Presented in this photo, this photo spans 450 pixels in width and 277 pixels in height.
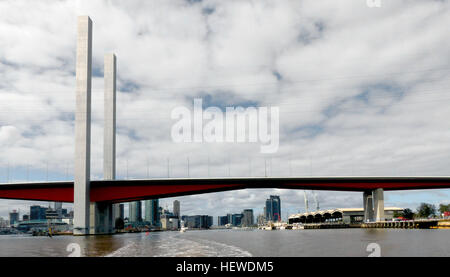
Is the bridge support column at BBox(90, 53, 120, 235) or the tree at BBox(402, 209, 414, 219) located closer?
the bridge support column at BBox(90, 53, 120, 235)

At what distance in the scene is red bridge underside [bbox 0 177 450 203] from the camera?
286ft

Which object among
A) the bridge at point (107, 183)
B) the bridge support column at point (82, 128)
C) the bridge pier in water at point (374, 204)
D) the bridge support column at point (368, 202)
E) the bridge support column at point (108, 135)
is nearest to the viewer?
the bridge support column at point (82, 128)

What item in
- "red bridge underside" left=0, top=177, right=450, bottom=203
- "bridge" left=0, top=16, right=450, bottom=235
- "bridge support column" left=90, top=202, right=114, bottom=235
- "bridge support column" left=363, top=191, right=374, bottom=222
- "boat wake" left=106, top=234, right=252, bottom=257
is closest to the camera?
"boat wake" left=106, top=234, right=252, bottom=257

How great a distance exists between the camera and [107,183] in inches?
3386

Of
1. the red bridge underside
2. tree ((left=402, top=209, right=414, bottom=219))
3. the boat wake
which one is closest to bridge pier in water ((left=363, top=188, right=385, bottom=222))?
the red bridge underside

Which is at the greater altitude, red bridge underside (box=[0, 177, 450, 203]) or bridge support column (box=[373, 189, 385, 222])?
red bridge underside (box=[0, 177, 450, 203])

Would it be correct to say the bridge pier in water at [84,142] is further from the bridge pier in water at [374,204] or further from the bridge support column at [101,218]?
the bridge pier in water at [374,204]

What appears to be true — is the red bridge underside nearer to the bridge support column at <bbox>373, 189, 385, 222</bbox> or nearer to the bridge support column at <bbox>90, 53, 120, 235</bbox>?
the bridge support column at <bbox>90, 53, 120, 235</bbox>

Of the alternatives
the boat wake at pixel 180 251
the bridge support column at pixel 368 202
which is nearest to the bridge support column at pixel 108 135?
the boat wake at pixel 180 251

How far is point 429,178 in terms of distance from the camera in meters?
96.4

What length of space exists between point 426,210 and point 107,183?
13285 cm

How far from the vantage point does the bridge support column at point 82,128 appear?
78.2 metres

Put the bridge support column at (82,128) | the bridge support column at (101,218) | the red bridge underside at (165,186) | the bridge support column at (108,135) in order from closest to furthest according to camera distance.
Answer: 1. the bridge support column at (82,128)
2. the red bridge underside at (165,186)
3. the bridge support column at (101,218)
4. the bridge support column at (108,135)
